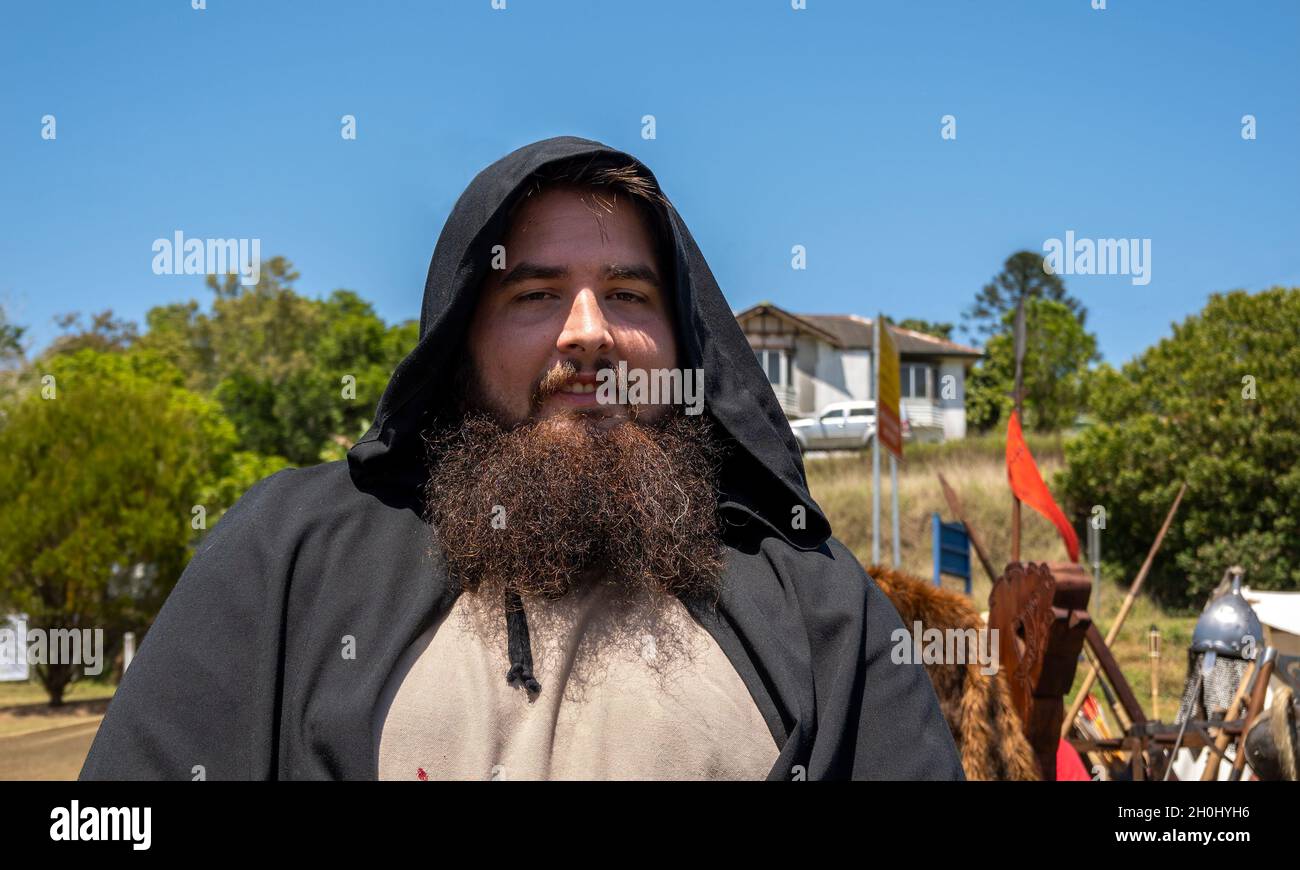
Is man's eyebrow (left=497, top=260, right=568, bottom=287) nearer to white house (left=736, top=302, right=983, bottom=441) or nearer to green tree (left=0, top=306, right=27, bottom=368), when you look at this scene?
green tree (left=0, top=306, right=27, bottom=368)

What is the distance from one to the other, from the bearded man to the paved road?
24.8ft

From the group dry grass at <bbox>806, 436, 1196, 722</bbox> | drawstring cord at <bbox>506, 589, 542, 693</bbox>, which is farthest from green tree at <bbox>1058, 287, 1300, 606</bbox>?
drawstring cord at <bbox>506, 589, 542, 693</bbox>

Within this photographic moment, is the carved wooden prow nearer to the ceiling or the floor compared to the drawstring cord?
nearer to the floor

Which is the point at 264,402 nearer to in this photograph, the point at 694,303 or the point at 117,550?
the point at 117,550

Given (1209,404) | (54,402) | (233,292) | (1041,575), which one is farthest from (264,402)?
(233,292)

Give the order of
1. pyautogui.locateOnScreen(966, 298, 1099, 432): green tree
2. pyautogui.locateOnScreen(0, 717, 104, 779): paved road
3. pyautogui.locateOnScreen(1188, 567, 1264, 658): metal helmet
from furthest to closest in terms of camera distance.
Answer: pyautogui.locateOnScreen(966, 298, 1099, 432): green tree < pyautogui.locateOnScreen(0, 717, 104, 779): paved road < pyautogui.locateOnScreen(1188, 567, 1264, 658): metal helmet

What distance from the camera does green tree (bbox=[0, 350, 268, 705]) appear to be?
1343 centimetres

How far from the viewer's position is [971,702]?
3781mm

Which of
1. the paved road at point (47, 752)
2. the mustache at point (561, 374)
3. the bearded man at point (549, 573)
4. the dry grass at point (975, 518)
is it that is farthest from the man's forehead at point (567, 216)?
the dry grass at point (975, 518)

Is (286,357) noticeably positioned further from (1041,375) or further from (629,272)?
(629,272)

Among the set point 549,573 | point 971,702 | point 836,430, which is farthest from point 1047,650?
point 836,430

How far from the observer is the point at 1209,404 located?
2100 centimetres

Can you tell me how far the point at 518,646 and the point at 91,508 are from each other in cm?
1295
